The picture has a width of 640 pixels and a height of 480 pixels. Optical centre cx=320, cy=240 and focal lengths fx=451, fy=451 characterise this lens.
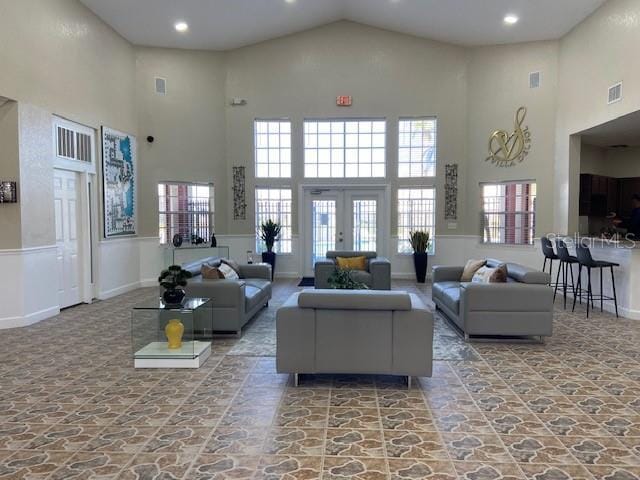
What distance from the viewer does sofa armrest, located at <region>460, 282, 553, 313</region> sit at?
15.3ft

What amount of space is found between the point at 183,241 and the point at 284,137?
3.08 meters

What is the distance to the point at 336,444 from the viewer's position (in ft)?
8.87

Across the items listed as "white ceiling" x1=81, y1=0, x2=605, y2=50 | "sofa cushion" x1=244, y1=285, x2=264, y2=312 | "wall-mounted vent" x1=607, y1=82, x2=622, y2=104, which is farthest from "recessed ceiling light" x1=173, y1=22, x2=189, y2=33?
"wall-mounted vent" x1=607, y1=82, x2=622, y2=104

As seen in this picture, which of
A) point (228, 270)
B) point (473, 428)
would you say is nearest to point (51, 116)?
point (228, 270)

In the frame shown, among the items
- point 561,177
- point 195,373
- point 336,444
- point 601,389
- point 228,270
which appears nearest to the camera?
point 336,444

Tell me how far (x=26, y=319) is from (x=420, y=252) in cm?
689

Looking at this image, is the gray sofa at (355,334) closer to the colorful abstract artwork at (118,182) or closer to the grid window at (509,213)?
the colorful abstract artwork at (118,182)

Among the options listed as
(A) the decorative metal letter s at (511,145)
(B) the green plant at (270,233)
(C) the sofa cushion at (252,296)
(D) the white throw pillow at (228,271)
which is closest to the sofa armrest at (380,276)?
(C) the sofa cushion at (252,296)

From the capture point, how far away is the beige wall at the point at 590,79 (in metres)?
6.15

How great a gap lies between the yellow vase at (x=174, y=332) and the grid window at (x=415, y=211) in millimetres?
6390

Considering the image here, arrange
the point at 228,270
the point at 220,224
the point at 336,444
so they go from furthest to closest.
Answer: the point at 220,224
the point at 228,270
the point at 336,444

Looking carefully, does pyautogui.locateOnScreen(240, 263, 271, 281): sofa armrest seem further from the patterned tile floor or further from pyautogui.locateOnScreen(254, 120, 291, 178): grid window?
pyautogui.locateOnScreen(254, 120, 291, 178): grid window

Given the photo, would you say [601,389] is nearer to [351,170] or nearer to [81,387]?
[81,387]

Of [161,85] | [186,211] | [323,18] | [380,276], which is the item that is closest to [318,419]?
[380,276]
